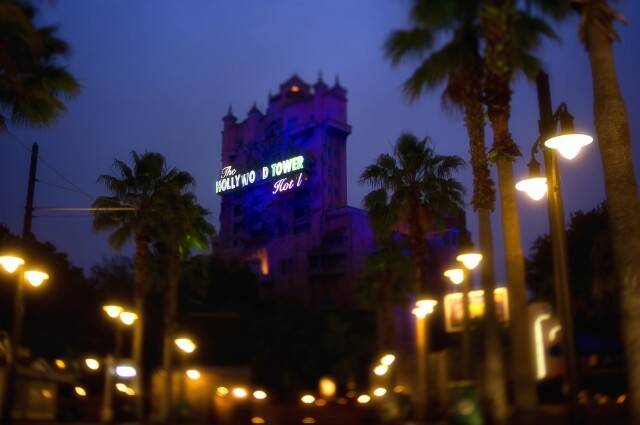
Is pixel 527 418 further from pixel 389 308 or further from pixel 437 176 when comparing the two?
pixel 389 308

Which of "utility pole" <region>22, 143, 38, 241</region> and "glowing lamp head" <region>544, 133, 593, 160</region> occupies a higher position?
"utility pole" <region>22, 143, 38, 241</region>

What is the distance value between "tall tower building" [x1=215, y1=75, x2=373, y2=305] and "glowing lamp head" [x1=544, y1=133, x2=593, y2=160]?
64692 mm

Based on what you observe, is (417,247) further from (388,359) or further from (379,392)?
(379,392)

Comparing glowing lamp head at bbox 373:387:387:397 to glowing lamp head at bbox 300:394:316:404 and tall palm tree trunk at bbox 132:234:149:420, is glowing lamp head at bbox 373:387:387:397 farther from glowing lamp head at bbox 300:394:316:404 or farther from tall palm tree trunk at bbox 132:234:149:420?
tall palm tree trunk at bbox 132:234:149:420

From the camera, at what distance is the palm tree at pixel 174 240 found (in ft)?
96.7

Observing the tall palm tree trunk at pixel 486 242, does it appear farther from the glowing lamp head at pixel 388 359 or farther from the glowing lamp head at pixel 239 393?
the glowing lamp head at pixel 388 359

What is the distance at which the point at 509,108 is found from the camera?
55.5ft

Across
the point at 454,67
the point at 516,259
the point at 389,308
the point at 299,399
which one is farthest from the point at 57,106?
the point at 299,399

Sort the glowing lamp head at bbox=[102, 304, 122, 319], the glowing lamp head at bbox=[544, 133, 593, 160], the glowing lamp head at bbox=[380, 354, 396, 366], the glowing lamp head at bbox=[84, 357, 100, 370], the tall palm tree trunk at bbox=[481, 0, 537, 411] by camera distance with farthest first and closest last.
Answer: the glowing lamp head at bbox=[380, 354, 396, 366], the glowing lamp head at bbox=[84, 357, 100, 370], the glowing lamp head at bbox=[102, 304, 122, 319], the tall palm tree trunk at bbox=[481, 0, 537, 411], the glowing lamp head at bbox=[544, 133, 593, 160]


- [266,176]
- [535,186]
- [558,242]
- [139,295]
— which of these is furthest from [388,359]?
[266,176]

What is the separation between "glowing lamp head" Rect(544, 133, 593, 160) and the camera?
37.0 feet

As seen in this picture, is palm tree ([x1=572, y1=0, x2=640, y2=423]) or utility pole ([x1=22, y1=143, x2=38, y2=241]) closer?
palm tree ([x1=572, y1=0, x2=640, y2=423])

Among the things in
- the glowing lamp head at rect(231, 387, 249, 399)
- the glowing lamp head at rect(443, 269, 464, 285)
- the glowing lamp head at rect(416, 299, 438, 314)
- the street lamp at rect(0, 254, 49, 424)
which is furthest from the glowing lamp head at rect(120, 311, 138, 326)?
the glowing lamp head at rect(443, 269, 464, 285)

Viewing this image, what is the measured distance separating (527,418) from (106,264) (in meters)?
41.2
